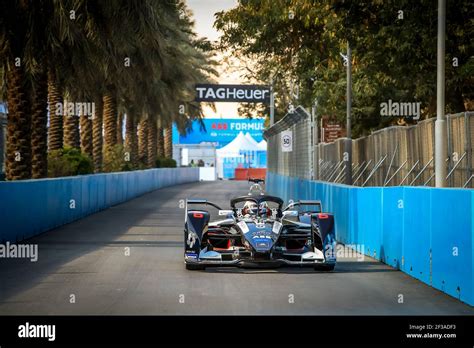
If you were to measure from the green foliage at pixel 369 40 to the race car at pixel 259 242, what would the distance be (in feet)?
33.1

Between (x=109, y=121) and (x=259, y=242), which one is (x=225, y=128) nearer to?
(x=109, y=121)

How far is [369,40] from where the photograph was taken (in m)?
28.2

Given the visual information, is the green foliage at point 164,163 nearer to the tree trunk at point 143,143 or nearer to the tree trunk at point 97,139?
the tree trunk at point 143,143

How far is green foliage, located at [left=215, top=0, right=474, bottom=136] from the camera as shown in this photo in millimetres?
25531

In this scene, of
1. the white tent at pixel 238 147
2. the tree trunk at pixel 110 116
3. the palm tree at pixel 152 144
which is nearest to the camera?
the tree trunk at pixel 110 116

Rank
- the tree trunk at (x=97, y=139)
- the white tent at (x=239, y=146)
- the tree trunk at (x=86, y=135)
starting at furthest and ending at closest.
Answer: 1. the white tent at (x=239, y=146)
2. the tree trunk at (x=97, y=139)
3. the tree trunk at (x=86, y=135)

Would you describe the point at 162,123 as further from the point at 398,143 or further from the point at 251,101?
the point at 398,143

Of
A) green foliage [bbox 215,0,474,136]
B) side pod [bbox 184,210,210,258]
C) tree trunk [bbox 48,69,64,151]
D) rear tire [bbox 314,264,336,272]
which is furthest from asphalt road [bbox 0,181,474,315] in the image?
tree trunk [bbox 48,69,64,151]

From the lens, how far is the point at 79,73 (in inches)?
1099

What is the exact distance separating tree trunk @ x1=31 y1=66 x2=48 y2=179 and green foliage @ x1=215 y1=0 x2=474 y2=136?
6.96 meters

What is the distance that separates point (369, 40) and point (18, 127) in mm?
9596

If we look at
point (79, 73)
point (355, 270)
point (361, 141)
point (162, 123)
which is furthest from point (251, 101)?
point (355, 270)

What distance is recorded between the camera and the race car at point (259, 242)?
50.3 feet

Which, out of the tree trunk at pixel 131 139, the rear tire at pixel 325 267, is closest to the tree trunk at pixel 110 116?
the tree trunk at pixel 131 139
